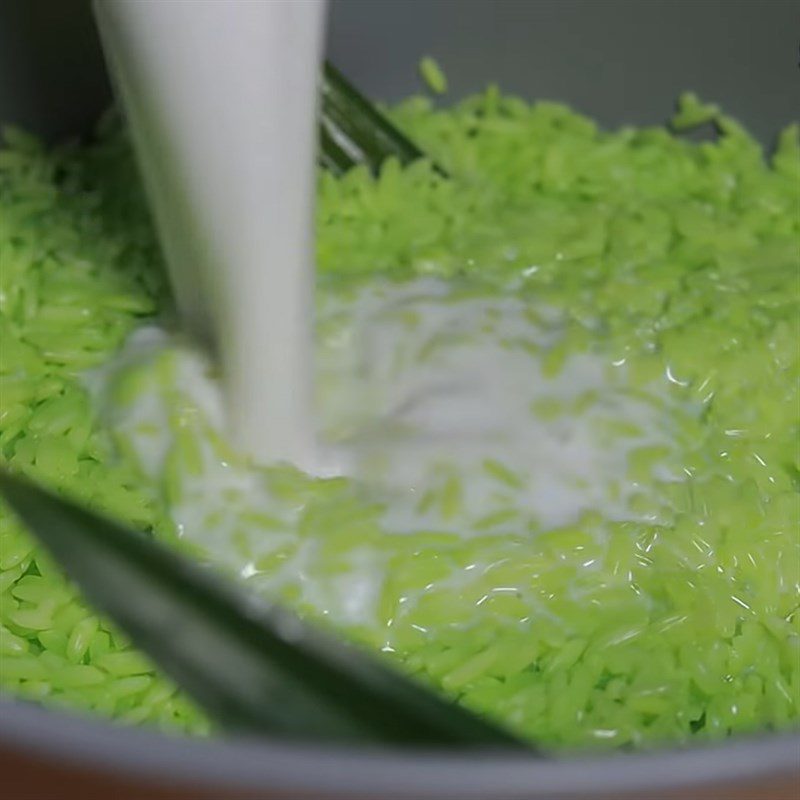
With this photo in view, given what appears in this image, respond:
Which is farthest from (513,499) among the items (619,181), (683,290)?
(619,181)

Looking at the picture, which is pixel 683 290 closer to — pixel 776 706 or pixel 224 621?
pixel 776 706

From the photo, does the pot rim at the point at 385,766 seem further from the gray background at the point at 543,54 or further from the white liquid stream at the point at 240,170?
the gray background at the point at 543,54

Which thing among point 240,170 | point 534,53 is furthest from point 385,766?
point 534,53

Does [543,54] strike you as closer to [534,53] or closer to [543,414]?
[534,53]

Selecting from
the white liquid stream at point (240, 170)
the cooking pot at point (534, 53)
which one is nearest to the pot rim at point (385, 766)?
the white liquid stream at point (240, 170)

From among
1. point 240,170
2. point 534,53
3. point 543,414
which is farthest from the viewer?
point 534,53
